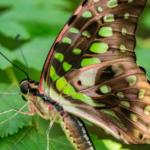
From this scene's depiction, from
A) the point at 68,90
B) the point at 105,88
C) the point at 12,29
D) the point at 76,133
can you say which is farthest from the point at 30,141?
the point at 12,29

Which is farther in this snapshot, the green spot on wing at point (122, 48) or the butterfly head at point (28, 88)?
the butterfly head at point (28, 88)

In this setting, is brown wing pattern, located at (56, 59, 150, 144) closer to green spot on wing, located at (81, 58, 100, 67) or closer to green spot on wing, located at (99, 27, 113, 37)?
green spot on wing, located at (81, 58, 100, 67)

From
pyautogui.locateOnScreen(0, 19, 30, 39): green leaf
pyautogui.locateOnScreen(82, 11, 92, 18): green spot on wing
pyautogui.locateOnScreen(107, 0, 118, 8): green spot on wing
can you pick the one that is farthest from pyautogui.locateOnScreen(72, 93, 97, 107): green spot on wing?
pyautogui.locateOnScreen(0, 19, 30, 39): green leaf

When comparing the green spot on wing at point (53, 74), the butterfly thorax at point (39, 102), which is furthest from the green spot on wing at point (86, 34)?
the butterfly thorax at point (39, 102)

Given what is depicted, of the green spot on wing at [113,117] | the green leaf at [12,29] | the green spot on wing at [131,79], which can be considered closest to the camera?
the green spot on wing at [131,79]

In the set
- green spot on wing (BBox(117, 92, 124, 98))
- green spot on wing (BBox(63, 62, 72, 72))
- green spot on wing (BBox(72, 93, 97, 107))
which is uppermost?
green spot on wing (BBox(63, 62, 72, 72))

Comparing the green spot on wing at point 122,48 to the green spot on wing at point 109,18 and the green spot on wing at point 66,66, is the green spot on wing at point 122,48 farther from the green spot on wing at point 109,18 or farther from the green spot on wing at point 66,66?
the green spot on wing at point 66,66

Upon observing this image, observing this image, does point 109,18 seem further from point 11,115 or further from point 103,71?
point 11,115

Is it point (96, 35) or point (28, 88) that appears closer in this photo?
point (96, 35)
